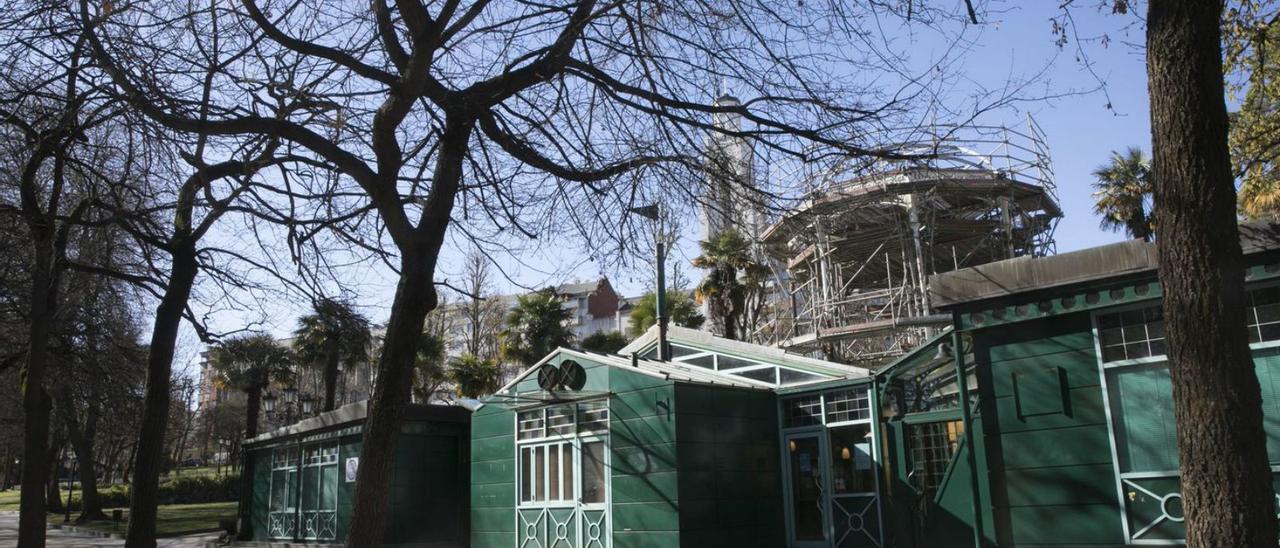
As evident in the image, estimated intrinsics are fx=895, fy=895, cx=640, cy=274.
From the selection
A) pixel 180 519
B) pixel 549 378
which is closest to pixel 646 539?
pixel 549 378

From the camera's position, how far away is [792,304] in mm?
30828

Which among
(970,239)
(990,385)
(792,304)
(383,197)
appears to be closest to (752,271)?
(792,304)

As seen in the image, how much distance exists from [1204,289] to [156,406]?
10.6 meters

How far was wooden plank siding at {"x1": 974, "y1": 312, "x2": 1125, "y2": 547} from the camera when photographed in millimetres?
8844

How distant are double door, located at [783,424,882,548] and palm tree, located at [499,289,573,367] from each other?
1420cm

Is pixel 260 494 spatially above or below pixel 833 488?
above

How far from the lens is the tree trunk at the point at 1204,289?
4.73m

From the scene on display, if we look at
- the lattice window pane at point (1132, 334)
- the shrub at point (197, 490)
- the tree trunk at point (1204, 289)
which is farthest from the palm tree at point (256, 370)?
the tree trunk at point (1204, 289)

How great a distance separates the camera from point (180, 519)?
112 ft

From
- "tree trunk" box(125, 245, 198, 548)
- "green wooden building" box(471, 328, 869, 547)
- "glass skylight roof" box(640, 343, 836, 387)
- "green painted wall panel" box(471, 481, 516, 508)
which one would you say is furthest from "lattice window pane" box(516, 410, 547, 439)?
"tree trunk" box(125, 245, 198, 548)

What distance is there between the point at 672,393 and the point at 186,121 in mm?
8876

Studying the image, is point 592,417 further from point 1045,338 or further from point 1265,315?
point 1265,315

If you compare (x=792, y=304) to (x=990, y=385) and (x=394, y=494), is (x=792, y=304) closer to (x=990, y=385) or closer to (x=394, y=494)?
(x=394, y=494)

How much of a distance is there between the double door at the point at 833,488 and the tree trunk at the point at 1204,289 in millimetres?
8965
